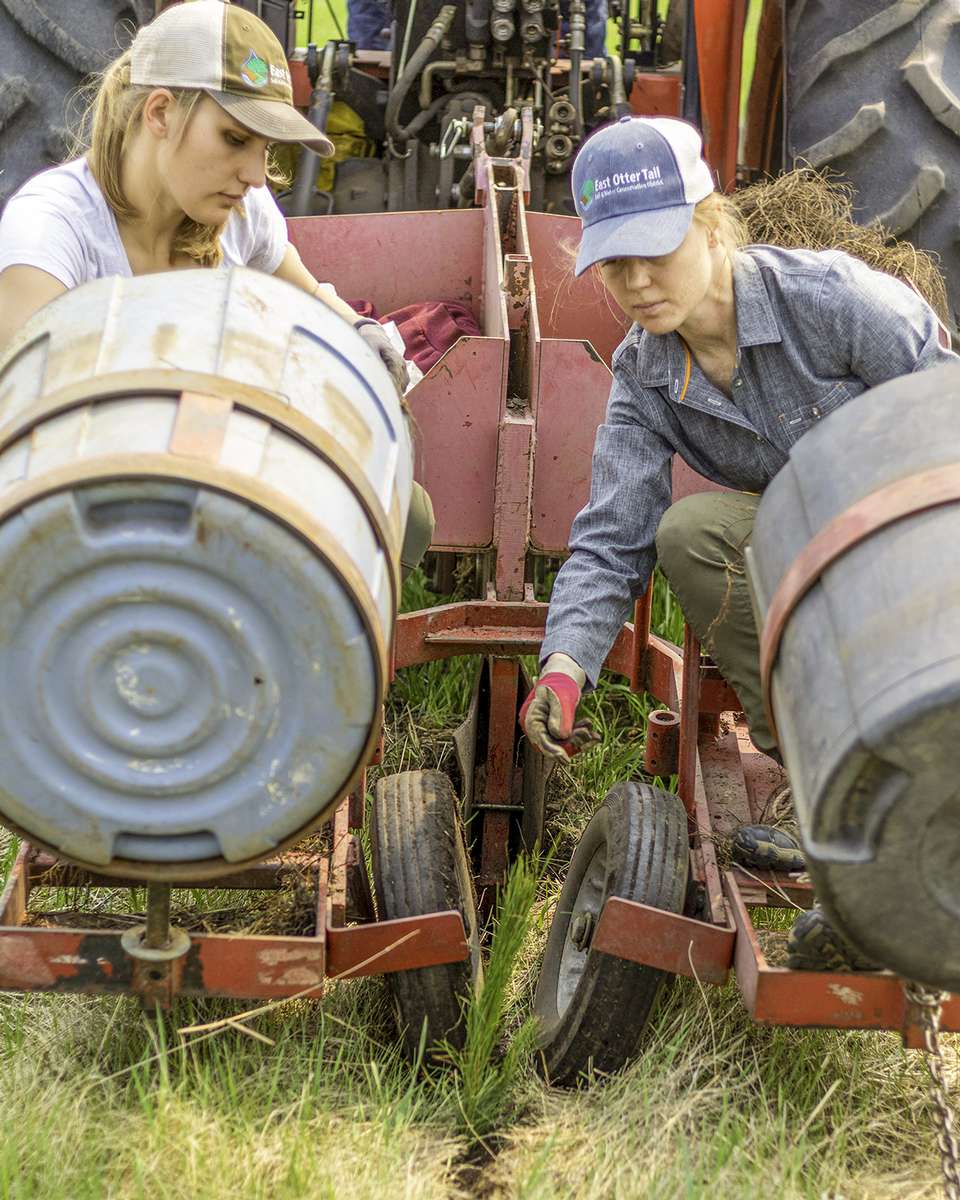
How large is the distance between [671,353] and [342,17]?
994 centimetres

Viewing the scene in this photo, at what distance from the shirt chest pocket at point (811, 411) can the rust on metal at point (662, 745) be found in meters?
0.54

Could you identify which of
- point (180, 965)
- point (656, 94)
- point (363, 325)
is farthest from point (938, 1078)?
point (656, 94)

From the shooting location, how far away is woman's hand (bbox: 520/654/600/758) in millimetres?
2342

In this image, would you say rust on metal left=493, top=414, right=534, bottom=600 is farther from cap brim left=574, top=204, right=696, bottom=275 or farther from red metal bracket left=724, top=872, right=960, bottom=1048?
red metal bracket left=724, top=872, right=960, bottom=1048

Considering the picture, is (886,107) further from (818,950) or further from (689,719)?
(818,950)

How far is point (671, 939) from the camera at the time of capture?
2.27 metres

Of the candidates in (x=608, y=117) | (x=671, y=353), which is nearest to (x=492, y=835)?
(x=671, y=353)

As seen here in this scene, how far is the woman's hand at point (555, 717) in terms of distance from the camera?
2.34m

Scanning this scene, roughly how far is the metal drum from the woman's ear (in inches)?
22.1

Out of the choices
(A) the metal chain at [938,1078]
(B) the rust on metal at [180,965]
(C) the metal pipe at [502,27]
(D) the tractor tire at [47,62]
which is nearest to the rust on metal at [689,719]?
(A) the metal chain at [938,1078]

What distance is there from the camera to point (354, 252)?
13.9ft

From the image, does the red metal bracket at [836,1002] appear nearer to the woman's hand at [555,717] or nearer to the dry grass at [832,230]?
the woman's hand at [555,717]

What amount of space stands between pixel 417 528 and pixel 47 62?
1.85 meters

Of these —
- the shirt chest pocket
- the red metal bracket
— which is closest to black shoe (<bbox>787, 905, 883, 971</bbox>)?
the red metal bracket
